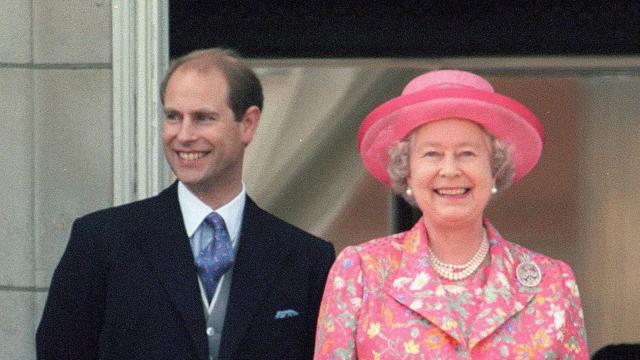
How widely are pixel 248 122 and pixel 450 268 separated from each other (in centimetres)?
68

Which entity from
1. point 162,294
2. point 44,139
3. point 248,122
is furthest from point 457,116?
point 44,139

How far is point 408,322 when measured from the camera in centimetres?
Result: 352

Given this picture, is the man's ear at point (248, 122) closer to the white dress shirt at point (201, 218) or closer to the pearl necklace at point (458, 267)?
the white dress shirt at point (201, 218)

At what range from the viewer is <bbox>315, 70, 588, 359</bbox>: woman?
11.5ft

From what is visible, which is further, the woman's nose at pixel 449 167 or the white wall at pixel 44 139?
the white wall at pixel 44 139

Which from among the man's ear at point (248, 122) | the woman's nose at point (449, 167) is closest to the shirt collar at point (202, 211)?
the man's ear at point (248, 122)

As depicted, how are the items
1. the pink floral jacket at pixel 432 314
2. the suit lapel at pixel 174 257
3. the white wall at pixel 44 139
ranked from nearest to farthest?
1. the pink floral jacket at pixel 432 314
2. the suit lapel at pixel 174 257
3. the white wall at pixel 44 139

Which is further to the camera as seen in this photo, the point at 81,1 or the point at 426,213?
the point at 81,1

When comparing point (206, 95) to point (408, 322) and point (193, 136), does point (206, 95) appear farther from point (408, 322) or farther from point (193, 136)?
point (408, 322)

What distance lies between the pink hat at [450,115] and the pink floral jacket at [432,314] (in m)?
0.26

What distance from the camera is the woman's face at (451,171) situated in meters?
3.52

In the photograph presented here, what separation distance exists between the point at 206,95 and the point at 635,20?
7.36ft

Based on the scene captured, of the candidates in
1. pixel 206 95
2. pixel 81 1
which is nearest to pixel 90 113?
pixel 81 1

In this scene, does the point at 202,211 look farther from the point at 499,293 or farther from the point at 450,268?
the point at 499,293
